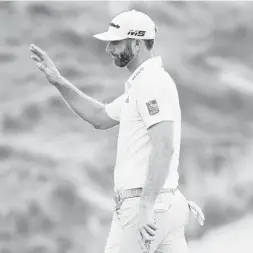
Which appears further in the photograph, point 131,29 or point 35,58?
point 35,58

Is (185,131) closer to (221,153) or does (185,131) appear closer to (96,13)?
(221,153)

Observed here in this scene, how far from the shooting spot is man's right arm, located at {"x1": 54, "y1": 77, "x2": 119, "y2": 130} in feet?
9.12

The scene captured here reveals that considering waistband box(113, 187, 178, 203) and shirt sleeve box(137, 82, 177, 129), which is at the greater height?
shirt sleeve box(137, 82, 177, 129)

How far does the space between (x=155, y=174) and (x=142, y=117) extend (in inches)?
6.7

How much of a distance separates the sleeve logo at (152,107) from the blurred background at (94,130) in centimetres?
181

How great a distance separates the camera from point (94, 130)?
159 inches

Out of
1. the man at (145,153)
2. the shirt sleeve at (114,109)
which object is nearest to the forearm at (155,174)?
the man at (145,153)

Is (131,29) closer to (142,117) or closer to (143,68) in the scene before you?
(143,68)

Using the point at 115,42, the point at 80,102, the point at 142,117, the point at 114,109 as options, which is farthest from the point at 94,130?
the point at 142,117

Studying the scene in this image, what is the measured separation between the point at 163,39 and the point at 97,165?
75 centimetres

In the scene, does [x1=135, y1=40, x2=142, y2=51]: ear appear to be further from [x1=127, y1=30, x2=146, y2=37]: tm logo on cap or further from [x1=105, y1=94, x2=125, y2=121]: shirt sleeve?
[x1=105, y1=94, x2=125, y2=121]: shirt sleeve

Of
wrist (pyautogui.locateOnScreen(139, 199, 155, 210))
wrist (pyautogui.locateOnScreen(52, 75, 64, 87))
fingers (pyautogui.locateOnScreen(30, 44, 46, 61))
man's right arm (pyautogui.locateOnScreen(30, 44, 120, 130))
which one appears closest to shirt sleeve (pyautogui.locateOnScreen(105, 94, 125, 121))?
man's right arm (pyautogui.locateOnScreen(30, 44, 120, 130))

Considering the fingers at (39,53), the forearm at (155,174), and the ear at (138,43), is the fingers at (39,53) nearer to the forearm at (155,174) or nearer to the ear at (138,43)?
the ear at (138,43)

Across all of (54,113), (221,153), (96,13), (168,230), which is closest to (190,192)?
(221,153)
